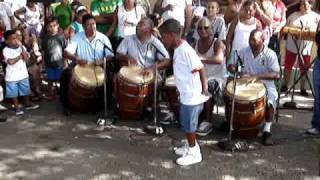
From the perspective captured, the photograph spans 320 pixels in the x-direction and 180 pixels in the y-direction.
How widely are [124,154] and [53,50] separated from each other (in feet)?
8.75

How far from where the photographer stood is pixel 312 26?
7.81 metres

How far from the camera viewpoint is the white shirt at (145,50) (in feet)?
23.5

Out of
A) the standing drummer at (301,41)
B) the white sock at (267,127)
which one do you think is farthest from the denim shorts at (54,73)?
the standing drummer at (301,41)

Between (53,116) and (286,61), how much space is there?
3756mm

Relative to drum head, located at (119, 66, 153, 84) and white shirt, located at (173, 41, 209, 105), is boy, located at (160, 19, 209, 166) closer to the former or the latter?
white shirt, located at (173, 41, 209, 105)

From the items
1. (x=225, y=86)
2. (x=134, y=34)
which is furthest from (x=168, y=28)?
(x=134, y=34)

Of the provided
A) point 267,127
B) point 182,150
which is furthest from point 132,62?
point 267,127

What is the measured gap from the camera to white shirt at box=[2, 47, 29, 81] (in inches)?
290

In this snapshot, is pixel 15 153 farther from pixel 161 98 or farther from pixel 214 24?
pixel 214 24

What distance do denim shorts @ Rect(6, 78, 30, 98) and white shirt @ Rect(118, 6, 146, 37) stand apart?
156 centimetres

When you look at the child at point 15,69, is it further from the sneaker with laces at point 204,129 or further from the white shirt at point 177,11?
the sneaker with laces at point 204,129

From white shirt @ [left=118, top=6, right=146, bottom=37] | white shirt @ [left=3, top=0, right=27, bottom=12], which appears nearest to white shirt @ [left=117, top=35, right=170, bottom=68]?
white shirt @ [left=118, top=6, right=146, bottom=37]

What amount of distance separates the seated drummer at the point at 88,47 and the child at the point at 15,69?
1.99 feet

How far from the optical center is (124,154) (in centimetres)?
604
